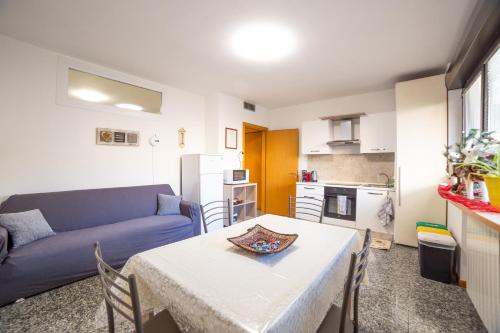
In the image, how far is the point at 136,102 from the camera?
3.42 m

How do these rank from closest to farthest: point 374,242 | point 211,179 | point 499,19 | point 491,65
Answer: point 499,19 → point 491,65 → point 374,242 → point 211,179

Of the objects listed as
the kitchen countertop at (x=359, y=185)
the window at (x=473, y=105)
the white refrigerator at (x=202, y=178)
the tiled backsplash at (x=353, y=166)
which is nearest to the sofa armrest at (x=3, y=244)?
the white refrigerator at (x=202, y=178)

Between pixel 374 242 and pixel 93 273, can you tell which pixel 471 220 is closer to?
pixel 374 242

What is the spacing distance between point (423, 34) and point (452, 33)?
0.27m

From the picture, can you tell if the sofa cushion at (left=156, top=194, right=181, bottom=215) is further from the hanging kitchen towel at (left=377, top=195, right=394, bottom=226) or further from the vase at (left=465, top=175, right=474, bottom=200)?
the vase at (left=465, top=175, right=474, bottom=200)

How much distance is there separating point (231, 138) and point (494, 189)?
3.64m

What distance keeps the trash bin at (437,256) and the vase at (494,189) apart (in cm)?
83

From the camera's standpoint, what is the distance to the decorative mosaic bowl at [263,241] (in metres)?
1.20

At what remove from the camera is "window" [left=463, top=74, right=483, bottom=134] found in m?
2.40

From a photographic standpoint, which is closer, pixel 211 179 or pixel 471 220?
pixel 471 220

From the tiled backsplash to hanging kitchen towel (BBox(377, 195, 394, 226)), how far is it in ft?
2.23

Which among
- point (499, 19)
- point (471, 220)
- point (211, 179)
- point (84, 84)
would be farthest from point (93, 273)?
point (499, 19)

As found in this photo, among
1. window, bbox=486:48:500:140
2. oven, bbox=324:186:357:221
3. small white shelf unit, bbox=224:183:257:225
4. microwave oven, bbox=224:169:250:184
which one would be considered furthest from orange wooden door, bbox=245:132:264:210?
window, bbox=486:48:500:140

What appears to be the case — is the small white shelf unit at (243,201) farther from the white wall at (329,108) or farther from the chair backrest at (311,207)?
the white wall at (329,108)
